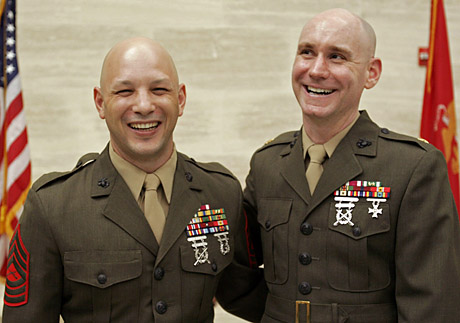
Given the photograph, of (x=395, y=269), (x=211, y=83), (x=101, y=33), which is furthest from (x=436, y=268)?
(x=101, y=33)

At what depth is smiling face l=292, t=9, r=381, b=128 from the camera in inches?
75.3

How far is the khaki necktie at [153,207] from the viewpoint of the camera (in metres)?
1.85

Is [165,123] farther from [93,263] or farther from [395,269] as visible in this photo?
[395,269]

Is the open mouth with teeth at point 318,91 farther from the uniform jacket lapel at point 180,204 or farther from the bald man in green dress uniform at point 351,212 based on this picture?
the uniform jacket lapel at point 180,204

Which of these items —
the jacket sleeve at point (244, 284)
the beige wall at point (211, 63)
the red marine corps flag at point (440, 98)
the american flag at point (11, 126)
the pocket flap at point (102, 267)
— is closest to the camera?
the pocket flap at point (102, 267)

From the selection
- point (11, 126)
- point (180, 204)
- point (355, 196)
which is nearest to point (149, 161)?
point (180, 204)

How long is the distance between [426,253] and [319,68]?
655mm

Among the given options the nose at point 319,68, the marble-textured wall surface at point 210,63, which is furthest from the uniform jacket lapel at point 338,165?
the marble-textured wall surface at point 210,63

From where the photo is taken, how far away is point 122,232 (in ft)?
5.93

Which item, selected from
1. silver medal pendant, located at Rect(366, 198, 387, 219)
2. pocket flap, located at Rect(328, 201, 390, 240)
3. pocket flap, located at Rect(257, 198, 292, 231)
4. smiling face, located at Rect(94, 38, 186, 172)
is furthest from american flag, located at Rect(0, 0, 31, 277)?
silver medal pendant, located at Rect(366, 198, 387, 219)

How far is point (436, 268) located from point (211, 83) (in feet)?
7.50

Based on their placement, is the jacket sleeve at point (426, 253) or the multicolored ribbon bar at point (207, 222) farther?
the multicolored ribbon bar at point (207, 222)

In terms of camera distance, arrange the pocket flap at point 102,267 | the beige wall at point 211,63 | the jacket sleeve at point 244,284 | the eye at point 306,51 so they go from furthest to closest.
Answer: the beige wall at point 211,63
the jacket sleeve at point 244,284
the eye at point 306,51
the pocket flap at point 102,267

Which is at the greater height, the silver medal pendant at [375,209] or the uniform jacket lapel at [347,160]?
the uniform jacket lapel at [347,160]
